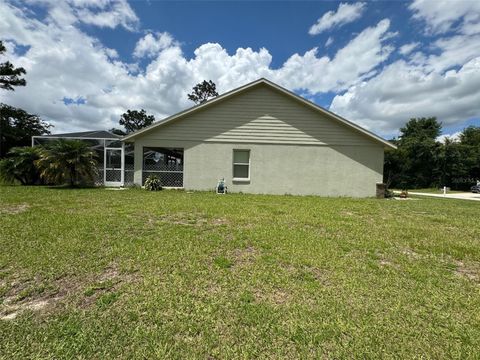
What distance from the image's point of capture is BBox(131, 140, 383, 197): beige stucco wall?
39.9 feet

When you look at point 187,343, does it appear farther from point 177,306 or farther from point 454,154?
point 454,154

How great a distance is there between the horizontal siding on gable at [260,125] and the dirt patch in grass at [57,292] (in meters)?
9.54

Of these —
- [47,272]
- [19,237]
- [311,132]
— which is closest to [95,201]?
[19,237]

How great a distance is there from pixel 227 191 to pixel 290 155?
346cm

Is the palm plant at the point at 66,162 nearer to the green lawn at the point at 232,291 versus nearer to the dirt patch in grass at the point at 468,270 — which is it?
the green lawn at the point at 232,291

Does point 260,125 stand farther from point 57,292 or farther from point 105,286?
point 57,292

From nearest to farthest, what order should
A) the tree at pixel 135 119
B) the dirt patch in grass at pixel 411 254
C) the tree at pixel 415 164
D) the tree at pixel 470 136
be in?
1. the dirt patch in grass at pixel 411 254
2. the tree at pixel 415 164
3. the tree at pixel 470 136
4. the tree at pixel 135 119

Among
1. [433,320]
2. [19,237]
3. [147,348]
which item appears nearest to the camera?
[147,348]

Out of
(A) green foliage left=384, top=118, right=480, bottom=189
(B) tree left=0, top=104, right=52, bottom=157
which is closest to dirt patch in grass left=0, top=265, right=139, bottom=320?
(B) tree left=0, top=104, right=52, bottom=157

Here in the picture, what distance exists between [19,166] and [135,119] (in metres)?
50.5

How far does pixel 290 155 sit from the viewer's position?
12.2 metres

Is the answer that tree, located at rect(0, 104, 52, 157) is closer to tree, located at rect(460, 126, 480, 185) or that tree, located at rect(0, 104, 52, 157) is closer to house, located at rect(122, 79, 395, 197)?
house, located at rect(122, 79, 395, 197)

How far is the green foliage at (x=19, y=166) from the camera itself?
40.1 feet

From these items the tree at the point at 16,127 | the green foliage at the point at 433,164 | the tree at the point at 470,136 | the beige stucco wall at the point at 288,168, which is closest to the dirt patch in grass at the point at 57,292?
the beige stucco wall at the point at 288,168
